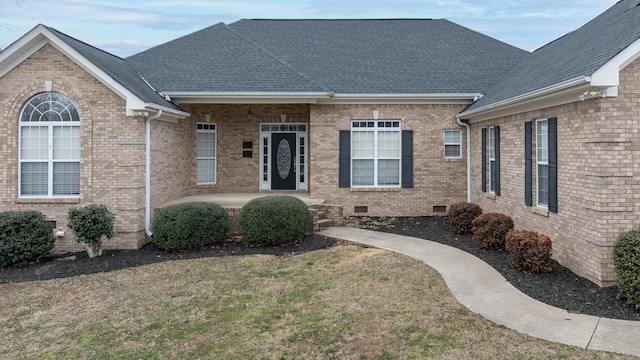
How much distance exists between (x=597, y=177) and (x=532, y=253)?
5.52ft

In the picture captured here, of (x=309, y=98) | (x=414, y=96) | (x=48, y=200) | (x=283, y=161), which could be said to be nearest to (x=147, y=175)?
(x=48, y=200)

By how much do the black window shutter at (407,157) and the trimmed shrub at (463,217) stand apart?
8.38 feet

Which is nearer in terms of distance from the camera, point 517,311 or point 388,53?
point 517,311

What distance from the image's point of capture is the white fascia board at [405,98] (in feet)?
45.2

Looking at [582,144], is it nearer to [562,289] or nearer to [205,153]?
[562,289]

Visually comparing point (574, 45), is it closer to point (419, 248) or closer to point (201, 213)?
point (419, 248)

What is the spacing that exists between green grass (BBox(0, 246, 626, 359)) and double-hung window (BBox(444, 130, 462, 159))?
6.54 meters

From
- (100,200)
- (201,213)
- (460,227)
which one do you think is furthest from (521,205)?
(100,200)

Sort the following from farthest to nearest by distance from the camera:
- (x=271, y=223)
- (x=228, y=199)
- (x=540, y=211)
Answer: (x=228, y=199), (x=271, y=223), (x=540, y=211)

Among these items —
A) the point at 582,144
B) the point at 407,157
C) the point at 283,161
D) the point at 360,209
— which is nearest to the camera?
the point at 582,144

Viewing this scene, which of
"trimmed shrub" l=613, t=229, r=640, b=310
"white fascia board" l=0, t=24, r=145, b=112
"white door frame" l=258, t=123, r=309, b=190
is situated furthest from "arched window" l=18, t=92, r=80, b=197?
"trimmed shrub" l=613, t=229, r=640, b=310

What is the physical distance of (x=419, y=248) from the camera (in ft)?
32.7

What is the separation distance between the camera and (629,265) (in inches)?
242

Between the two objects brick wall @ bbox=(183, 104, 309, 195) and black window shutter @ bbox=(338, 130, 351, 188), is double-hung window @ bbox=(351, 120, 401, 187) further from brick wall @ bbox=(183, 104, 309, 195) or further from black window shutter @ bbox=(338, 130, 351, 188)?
brick wall @ bbox=(183, 104, 309, 195)
